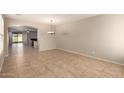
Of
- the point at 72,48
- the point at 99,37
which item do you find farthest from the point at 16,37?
the point at 99,37

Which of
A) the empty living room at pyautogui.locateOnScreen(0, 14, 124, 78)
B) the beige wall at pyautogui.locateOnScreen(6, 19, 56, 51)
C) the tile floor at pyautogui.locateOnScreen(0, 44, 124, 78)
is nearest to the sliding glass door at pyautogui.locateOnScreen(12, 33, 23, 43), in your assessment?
the beige wall at pyautogui.locateOnScreen(6, 19, 56, 51)

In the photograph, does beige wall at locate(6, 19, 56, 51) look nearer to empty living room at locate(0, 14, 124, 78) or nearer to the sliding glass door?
empty living room at locate(0, 14, 124, 78)

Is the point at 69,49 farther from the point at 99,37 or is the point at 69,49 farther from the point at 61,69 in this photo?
the point at 61,69

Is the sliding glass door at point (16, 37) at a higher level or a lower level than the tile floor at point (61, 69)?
higher

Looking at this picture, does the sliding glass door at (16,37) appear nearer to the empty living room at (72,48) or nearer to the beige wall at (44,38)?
the beige wall at (44,38)

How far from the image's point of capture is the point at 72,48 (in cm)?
744

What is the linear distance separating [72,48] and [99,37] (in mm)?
2580

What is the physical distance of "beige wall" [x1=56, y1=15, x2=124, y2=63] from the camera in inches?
170

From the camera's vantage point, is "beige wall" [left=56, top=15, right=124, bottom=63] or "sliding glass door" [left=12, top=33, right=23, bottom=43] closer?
"beige wall" [left=56, top=15, right=124, bottom=63]

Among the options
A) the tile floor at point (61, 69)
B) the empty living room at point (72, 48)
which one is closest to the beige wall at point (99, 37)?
the empty living room at point (72, 48)

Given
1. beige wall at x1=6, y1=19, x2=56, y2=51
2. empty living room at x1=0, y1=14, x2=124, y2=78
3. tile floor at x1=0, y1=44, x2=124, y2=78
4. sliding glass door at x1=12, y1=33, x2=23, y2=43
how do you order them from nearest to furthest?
tile floor at x1=0, y1=44, x2=124, y2=78 < empty living room at x1=0, y1=14, x2=124, y2=78 < beige wall at x1=6, y1=19, x2=56, y2=51 < sliding glass door at x1=12, y1=33, x2=23, y2=43

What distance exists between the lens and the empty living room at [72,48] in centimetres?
347
